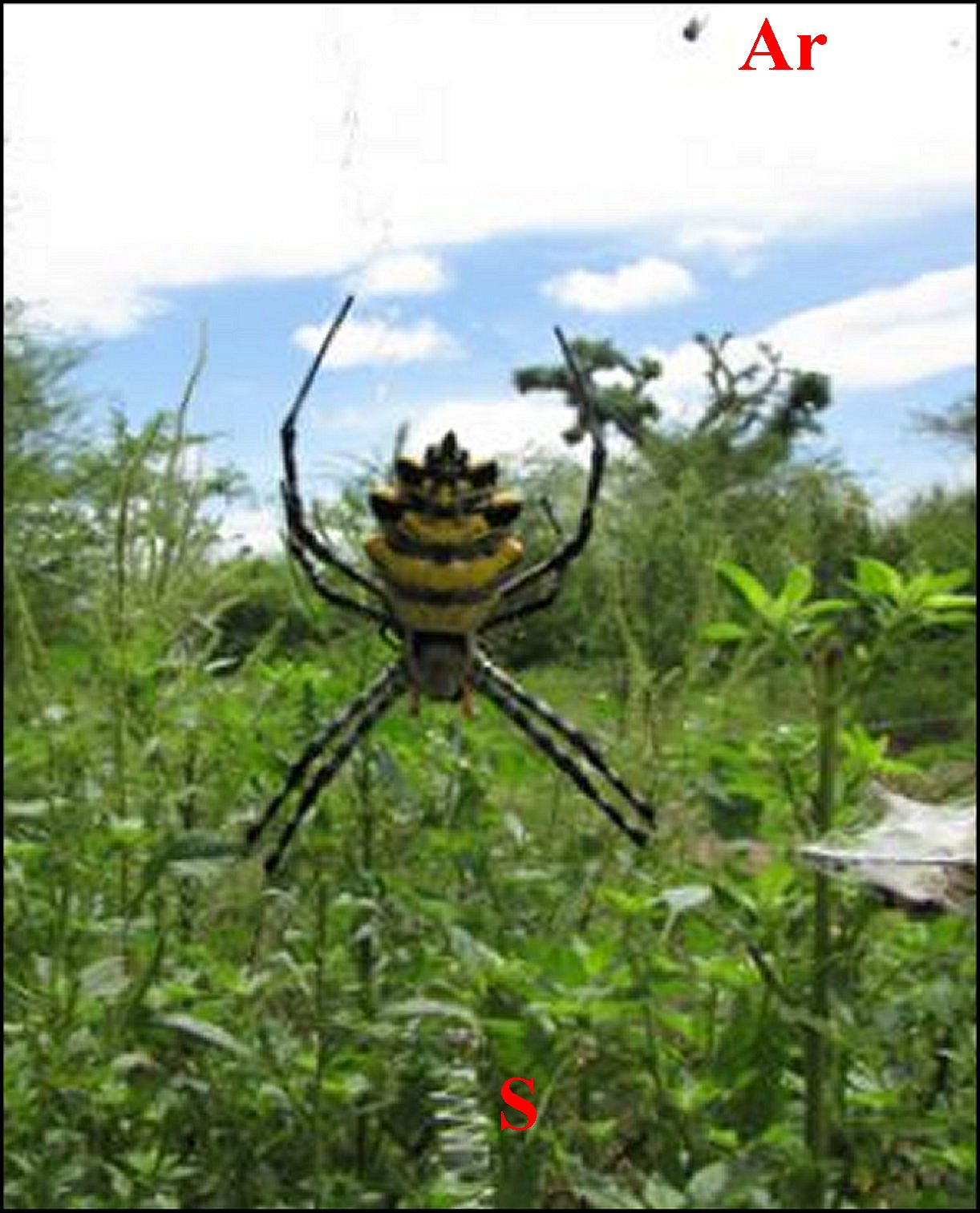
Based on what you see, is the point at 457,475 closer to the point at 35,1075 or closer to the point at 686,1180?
the point at 686,1180

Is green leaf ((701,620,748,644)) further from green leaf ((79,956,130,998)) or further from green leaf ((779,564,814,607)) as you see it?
green leaf ((79,956,130,998))

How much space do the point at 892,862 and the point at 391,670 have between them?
42cm

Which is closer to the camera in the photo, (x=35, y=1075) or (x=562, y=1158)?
(x=562, y=1158)

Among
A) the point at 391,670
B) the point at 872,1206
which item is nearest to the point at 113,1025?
the point at 872,1206

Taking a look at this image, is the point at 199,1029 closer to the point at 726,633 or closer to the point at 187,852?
the point at 187,852

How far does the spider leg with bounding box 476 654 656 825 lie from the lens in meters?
1.49

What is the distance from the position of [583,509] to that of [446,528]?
1.14ft

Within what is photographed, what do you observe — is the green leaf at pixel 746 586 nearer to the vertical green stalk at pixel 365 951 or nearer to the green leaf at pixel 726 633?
the green leaf at pixel 726 633

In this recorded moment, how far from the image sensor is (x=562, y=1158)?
2.24 m

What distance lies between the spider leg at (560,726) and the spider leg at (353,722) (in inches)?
2.8

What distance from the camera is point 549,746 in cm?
181

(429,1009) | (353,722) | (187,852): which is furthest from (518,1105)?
(353,722)

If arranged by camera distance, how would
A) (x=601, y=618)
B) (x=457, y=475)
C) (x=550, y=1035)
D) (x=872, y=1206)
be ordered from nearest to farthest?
1. (x=457, y=475)
2. (x=550, y=1035)
3. (x=872, y=1206)
4. (x=601, y=618)

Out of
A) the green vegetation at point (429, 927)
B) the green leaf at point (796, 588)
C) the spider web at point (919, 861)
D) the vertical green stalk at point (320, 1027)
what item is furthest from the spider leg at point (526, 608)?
the vertical green stalk at point (320, 1027)
